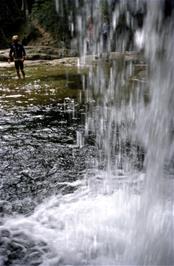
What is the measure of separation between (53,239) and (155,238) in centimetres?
135

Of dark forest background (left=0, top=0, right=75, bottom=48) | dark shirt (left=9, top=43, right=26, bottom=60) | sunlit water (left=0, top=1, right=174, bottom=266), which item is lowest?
sunlit water (left=0, top=1, right=174, bottom=266)

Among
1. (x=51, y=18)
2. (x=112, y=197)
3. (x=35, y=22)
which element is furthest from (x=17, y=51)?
(x=35, y=22)

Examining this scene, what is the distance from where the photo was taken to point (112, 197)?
5.91 meters

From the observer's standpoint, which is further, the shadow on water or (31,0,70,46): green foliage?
(31,0,70,46): green foliage

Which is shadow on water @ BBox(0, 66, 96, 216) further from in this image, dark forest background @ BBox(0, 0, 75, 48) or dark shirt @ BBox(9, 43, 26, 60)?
dark forest background @ BBox(0, 0, 75, 48)

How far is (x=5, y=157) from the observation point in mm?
7199

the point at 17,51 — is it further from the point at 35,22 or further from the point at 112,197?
the point at 35,22

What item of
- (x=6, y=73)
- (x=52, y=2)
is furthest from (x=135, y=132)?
(x=52, y=2)

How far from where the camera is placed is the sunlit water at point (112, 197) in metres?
4.49

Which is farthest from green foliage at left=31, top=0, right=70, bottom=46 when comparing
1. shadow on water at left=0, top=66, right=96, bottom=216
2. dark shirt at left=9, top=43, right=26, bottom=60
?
shadow on water at left=0, top=66, right=96, bottom=216

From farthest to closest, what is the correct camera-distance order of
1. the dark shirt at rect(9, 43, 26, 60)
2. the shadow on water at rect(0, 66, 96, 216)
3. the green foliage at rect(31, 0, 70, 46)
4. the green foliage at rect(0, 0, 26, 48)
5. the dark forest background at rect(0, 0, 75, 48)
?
the green foliage at rect(0, 0, 26, 48) → the dark forest background at rect(0, 0, 75, 48) → the green foliage at rect(31, 0, 70, 46) → the dark shirt at rect(9, 43, 26, 60) → the shadow on water at rect(0, 66, 96, 216)

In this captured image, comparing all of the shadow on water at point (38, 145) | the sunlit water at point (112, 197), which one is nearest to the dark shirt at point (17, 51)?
the shadow on water at point (38, 145)

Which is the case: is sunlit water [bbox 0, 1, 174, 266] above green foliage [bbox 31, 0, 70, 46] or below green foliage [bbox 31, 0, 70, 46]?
below

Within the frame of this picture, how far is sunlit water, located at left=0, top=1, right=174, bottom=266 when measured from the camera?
4.49 m
